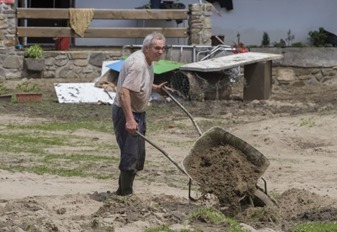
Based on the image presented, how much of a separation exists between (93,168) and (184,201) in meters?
2.71

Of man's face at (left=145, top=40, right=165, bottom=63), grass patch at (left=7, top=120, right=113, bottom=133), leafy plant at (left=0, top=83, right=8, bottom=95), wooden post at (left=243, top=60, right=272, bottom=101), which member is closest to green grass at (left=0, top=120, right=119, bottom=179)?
grass patch at (left=7, top=120, right=113, bottom=133)

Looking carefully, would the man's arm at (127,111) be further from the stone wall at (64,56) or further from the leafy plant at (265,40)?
the leafy plant at (265,40)

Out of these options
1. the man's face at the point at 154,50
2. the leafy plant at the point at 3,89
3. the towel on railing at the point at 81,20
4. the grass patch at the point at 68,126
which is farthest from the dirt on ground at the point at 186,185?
the towel on railing at the point at 81,20

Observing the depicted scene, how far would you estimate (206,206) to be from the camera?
9.91 meters

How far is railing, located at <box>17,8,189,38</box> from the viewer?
2200 cm

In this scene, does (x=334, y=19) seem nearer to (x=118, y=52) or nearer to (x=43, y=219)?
(x=118, y=52)

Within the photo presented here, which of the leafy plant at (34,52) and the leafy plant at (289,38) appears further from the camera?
the leafy plant at (289,38)

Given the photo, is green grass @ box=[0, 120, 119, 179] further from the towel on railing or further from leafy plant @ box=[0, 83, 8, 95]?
the towel on railing

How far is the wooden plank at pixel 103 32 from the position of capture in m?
22.1

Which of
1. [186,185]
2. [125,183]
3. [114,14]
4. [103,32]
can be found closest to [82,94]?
[103,32]

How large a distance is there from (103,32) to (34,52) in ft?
5.65

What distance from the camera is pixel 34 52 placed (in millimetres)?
21875

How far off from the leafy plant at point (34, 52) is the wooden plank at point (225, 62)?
3509mm

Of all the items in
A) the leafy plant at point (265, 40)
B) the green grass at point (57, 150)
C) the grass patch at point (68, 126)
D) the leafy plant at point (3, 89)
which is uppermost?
the leafy plant at point (265, 40)
